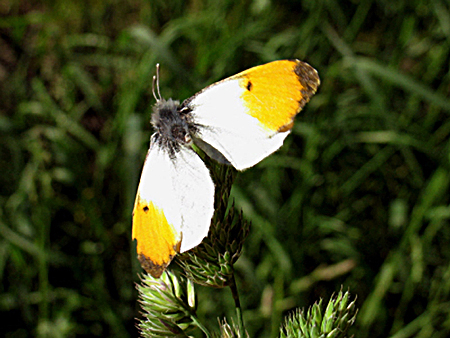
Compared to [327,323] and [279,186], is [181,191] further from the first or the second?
[279,186]

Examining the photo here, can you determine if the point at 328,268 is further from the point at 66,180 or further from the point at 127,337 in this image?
the point at 66,180

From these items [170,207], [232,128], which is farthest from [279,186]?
[170,207]

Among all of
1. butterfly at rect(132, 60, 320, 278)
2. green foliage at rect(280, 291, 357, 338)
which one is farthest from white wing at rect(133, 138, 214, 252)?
green foliage at rect(280, 291, 357, 338)

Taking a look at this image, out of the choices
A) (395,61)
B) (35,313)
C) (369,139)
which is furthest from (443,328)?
(35,313)

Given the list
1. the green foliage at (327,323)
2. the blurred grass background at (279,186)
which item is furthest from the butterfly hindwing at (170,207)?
the blurred grass background at (279,186)

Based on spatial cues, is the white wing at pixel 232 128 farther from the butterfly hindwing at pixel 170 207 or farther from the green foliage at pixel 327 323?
the green foliage at pixel 327 323

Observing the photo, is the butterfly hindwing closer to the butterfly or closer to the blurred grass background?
the butterfly

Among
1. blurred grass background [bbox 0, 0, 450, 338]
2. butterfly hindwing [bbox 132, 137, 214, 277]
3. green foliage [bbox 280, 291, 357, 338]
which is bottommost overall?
green foliage [bbox 280, 291, 357, 338]
